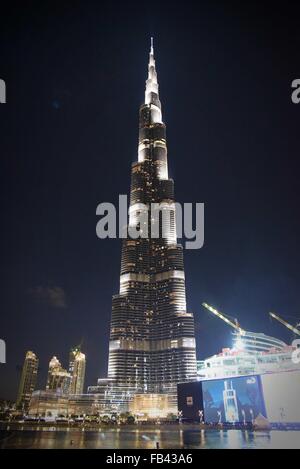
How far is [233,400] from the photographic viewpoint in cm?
11569

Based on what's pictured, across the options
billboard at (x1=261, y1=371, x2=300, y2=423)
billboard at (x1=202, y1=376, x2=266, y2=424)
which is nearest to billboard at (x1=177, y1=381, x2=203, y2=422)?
billboard at (x1=202, y1=376, x2=266, y2=424)

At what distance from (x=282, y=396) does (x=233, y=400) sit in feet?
56.2

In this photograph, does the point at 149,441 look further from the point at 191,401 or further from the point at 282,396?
the point at 191,401

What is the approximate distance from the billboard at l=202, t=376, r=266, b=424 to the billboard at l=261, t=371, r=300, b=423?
7.78 ft

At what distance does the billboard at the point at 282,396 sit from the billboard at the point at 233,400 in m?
2.37

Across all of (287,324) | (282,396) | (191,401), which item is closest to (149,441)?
(282,396)

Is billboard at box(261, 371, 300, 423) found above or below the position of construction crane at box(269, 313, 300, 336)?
below

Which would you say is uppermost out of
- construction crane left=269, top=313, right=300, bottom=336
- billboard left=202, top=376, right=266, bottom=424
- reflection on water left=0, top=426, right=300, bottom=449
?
construction crane left=269, top=313, right=300, bottom=336

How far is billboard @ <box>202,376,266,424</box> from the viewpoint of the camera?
108 metres

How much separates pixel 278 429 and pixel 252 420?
7.42m

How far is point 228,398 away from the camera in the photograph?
117m

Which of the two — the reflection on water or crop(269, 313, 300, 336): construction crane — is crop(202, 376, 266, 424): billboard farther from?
crop(269, 313, 300, 336): construction crane
